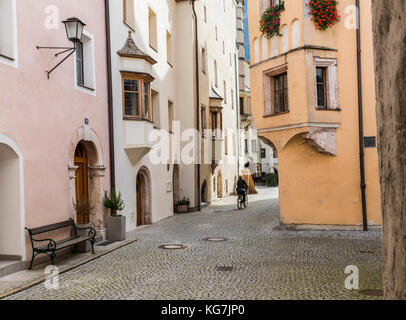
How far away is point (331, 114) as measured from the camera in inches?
584

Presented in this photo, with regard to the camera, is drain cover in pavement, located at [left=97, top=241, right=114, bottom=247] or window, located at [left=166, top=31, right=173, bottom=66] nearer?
drain cover in pavement, located at [left=97, top=241, right=114, bottom=247]

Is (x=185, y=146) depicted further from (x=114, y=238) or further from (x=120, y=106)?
(x=114, y=238)

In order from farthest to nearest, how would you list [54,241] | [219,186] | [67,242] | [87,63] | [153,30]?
[219,186] < [153,30] < [87,63] < [67,242] < [54,241]

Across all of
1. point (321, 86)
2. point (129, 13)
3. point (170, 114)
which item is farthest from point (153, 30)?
point (321, 86)

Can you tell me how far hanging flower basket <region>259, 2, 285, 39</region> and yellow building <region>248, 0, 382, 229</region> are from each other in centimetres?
19

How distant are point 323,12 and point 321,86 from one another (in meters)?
2.39

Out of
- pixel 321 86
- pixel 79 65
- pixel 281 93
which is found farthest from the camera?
pixel 281 93

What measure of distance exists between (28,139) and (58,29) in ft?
10.3

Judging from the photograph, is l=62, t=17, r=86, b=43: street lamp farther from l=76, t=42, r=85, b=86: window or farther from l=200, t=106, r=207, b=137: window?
l=200, t=106, r=207, b=137: window

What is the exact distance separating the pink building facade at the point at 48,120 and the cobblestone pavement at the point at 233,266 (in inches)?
67.3

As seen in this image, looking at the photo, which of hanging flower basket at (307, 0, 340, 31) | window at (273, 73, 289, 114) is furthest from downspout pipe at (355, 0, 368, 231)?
window at (273, 73, 289, 114)

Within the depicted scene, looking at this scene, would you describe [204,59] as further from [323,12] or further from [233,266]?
[233,266]

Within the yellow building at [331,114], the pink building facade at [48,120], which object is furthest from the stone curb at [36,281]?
the yellow building at [331,114]

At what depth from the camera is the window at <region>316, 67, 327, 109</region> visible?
589 inches
